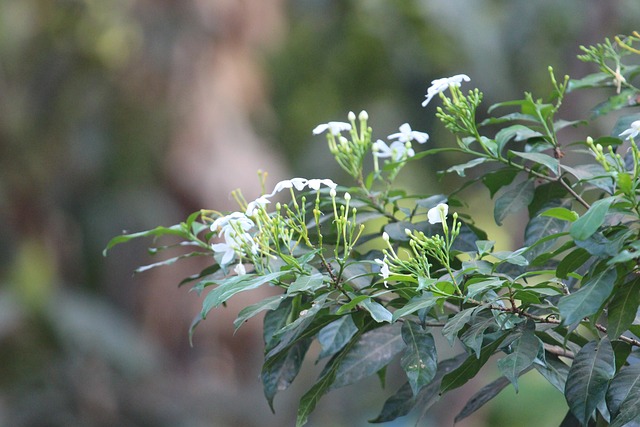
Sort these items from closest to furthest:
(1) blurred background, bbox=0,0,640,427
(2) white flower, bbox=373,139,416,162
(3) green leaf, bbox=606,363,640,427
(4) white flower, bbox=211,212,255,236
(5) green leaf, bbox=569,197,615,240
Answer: (5) green leaf, bbox=569,197,615,240 < (3) green leaf, bbox=606,363,640,427 < (4) white flower, bbox=211,212,255,236 < (2) white flower, bbox=373,139,416,162 < (1) blurred background, bbox=0,0,640,427

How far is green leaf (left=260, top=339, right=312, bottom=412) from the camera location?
1.05 m

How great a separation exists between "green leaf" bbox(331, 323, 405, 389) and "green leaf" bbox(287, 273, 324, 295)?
17 cm

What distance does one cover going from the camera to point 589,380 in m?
0.89

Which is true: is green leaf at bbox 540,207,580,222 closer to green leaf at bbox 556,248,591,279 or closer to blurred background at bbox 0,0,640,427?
green leaf at bbox 556,248,591,279

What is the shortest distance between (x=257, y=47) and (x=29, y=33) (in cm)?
113

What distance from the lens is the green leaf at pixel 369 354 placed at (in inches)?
41.8

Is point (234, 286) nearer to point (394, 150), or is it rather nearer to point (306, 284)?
point (306, 284)

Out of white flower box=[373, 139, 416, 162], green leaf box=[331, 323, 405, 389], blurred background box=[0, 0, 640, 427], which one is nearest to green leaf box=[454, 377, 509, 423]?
green leaf box=[331, 323, 405, 389]

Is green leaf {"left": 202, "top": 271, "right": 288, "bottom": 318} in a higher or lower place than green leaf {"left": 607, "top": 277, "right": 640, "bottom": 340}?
higher

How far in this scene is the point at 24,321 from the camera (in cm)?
380

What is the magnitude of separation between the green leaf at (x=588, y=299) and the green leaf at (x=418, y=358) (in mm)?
160

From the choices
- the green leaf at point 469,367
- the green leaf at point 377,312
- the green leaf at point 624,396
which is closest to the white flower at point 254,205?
the green leaf at point 377,312

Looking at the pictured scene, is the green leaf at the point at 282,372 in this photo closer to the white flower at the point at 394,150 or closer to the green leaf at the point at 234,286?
the green leaf at the point at 234,286

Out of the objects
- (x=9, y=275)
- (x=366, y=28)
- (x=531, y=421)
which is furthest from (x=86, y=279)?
(x=531, y=421)
